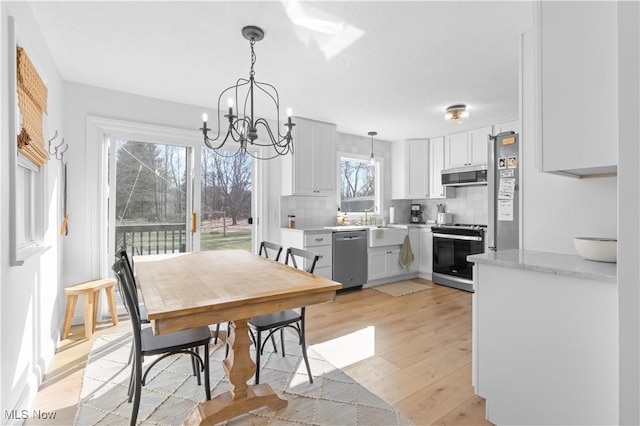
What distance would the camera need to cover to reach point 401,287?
4.66 metres

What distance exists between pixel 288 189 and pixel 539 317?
327 cm

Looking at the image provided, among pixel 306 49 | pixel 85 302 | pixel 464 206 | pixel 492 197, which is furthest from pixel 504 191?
pixel 85 302

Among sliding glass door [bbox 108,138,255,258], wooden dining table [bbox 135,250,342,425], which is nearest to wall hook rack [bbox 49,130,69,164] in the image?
sliding glass door [bbox 108,138,255,258]

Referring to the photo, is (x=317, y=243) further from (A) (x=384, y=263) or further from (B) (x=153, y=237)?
(B) (x=153, y=237)

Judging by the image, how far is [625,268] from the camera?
3.51 ft

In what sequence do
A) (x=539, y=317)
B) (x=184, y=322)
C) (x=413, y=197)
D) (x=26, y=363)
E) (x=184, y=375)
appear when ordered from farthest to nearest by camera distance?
(x=413, y=197) < (x=184, y=375) < (x=26, y=363) < (x=539, y=317) < (x=184, y=322)

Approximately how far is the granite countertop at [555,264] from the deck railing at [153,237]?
3219 mm

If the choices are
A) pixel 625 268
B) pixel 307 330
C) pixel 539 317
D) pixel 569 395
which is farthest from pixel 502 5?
pixel 307 330

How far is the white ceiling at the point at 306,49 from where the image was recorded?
199 cm

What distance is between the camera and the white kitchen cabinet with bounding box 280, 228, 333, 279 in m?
4.11

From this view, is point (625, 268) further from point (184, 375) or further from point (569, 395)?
point (184, 375)

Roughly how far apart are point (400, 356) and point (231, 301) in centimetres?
164

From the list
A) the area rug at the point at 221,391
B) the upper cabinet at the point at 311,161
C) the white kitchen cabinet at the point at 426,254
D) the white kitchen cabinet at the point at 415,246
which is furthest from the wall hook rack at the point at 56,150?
the white kitchen cabinet at the point at 426,254

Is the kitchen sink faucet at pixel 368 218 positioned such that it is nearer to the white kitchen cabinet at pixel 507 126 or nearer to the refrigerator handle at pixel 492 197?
the white kitchen cabinet at pixel 507 126
